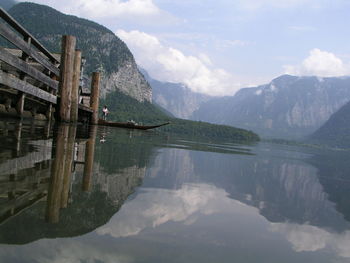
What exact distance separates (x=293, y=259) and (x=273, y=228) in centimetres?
86

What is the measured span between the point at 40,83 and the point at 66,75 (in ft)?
3.17

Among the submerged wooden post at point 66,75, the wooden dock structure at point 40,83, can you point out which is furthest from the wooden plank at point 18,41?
the submerged wooden post at point 66,75

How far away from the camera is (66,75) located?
13.5 meters

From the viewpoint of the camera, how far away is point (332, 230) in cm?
364

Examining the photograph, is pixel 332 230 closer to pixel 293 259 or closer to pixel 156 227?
pixel 293 259

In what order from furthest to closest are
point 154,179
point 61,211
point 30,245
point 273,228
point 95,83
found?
point 95,83
point 154,179
point 273,228
point 61,211
point 30,245

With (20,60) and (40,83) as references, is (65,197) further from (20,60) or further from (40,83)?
(40,83)

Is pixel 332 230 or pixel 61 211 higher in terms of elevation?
pixel 61 211

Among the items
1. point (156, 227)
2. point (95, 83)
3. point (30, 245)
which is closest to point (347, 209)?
point (156, 227)

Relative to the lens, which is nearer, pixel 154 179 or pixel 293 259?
pixel 293 259

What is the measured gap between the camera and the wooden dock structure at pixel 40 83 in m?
9.48

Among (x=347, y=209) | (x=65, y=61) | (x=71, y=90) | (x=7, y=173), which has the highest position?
(x=65, y=61)

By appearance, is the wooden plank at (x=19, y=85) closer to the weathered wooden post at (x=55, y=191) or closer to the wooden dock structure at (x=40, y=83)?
the wooden dock structure at (x=40, y=83)

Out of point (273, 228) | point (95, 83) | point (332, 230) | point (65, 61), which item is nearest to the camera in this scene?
point (273, 228)
